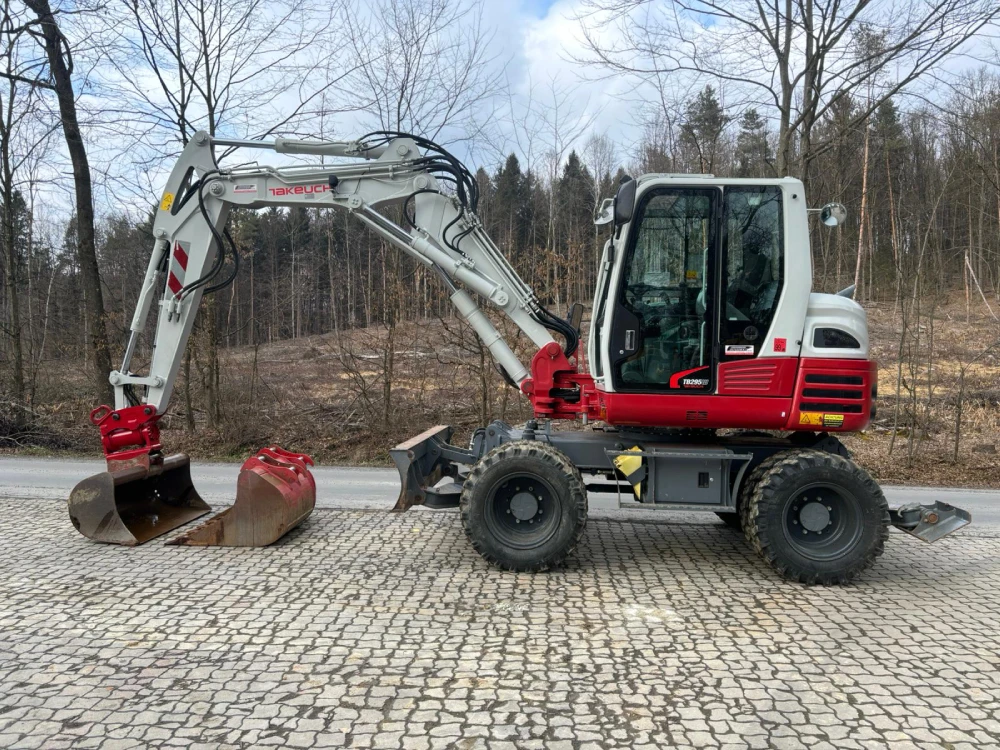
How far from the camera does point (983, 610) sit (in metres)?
5.10

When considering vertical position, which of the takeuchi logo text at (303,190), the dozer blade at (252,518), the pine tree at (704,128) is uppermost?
the pine tree at (704,128)

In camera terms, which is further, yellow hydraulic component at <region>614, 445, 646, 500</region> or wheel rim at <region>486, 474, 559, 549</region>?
yellow hydraulic component at <region>614, 445, 646, 500</region>

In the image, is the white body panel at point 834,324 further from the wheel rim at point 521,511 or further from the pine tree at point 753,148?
the pine tree at point 753,148

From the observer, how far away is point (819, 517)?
18.4 ft

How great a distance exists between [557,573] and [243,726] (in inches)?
118

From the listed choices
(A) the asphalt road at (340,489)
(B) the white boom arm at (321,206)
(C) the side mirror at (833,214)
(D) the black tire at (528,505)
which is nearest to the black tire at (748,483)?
(D) the black tire at (528,505)

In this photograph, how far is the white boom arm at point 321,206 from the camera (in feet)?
21.7

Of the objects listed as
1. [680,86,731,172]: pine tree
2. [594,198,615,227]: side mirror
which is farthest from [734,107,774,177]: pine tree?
[594,198,615,227]: side mirror

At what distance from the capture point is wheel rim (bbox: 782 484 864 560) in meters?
5.55

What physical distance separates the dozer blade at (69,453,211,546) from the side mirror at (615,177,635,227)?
16.7ft

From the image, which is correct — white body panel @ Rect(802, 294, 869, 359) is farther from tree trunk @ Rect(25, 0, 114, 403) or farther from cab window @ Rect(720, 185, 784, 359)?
tree trunk @ Rect(25, 0, 114, 403)

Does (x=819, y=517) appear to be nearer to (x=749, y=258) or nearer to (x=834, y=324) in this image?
(x=834, y=324)

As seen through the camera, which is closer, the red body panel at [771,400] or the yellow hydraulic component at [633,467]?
the red body panel at [771,400]

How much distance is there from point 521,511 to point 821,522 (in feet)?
8.12
